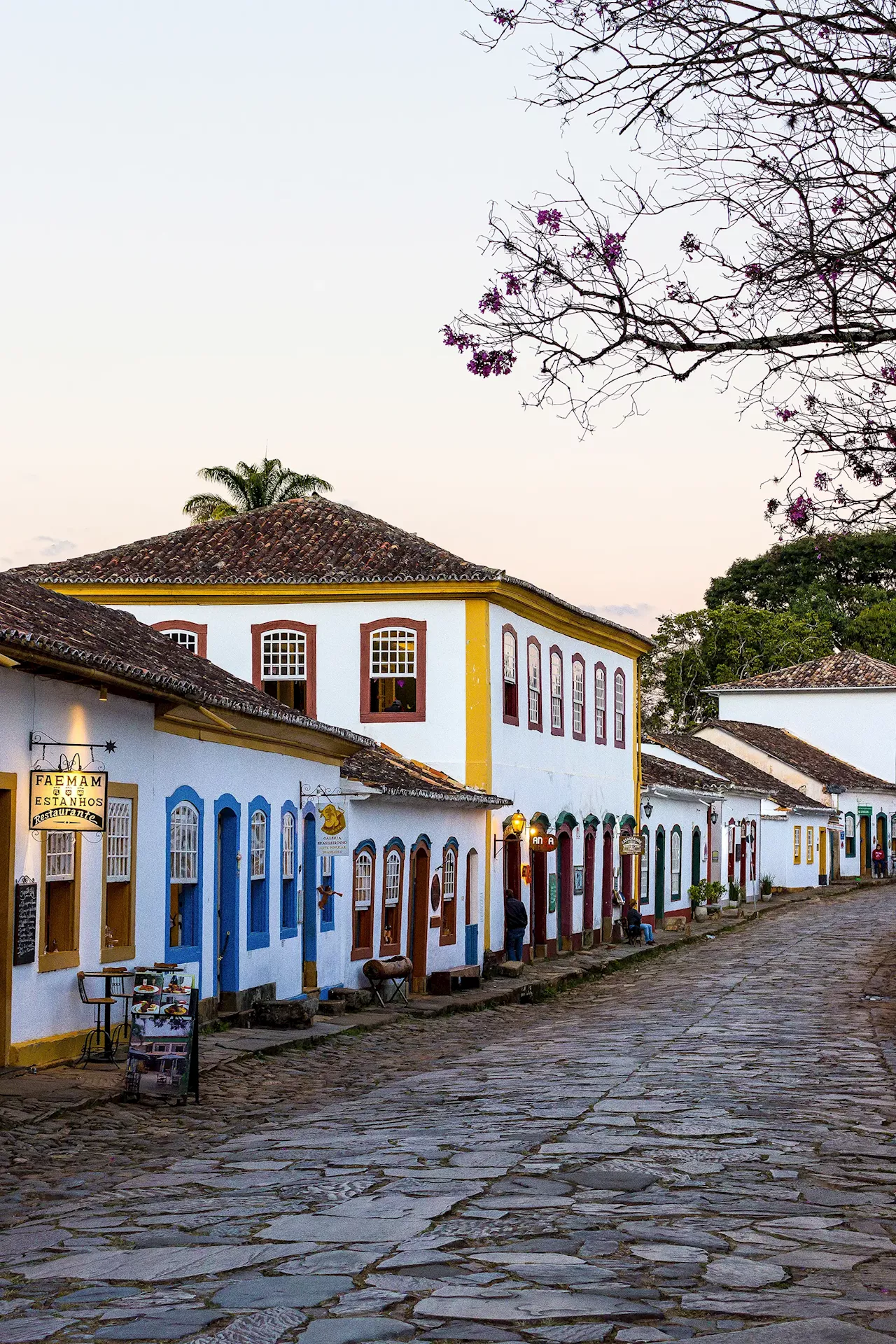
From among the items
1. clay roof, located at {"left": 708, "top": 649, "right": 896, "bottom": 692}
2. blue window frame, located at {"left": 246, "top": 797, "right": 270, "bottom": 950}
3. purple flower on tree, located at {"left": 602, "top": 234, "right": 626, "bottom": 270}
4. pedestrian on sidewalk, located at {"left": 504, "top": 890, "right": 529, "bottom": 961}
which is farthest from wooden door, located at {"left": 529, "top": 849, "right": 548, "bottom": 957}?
clay roof, located at {"left": 708, "top": 649, "right": 896, "bottom": 692}

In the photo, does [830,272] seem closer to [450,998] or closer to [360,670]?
[450,998]

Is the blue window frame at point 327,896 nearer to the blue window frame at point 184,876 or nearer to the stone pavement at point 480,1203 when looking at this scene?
the blue window frame at point 184,876

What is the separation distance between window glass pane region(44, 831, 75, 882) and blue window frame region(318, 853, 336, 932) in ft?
22.7

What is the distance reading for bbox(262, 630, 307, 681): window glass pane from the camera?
101ft

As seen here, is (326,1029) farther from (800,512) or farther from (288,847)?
(800,512)

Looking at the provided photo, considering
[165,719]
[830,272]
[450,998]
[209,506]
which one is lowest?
[450,998]

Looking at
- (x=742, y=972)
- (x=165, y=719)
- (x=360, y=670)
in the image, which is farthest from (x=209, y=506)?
(x=165, y=719)

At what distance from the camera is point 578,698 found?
36531 mm

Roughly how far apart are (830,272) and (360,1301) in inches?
238

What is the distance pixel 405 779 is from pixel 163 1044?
39.9 feet

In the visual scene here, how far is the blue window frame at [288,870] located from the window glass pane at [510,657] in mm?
10195

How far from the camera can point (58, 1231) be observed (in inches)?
319

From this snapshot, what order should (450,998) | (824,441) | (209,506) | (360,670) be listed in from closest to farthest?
(824,441)
(450,998)
(360,670)
(209,506)

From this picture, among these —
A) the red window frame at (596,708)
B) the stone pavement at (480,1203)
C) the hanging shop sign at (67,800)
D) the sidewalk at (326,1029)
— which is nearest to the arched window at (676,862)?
the sidewalk at (326,1029)
